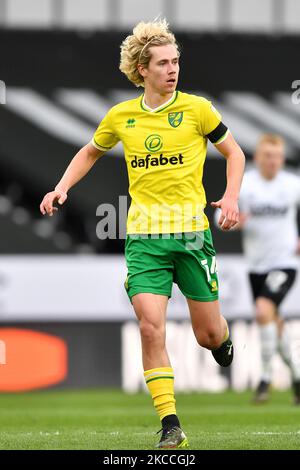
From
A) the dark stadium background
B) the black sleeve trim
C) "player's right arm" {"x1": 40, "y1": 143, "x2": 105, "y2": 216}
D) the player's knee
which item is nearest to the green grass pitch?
the player's knee

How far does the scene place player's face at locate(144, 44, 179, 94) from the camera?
297 inches

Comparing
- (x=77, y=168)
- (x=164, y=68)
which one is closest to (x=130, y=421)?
(x=77, y=168)

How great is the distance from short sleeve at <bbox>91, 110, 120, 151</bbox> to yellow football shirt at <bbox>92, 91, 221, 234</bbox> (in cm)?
21

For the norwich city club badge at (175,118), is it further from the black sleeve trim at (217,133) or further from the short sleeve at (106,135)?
the short sleeve at (106,135)

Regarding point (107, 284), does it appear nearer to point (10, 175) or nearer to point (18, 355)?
point (18, 355)

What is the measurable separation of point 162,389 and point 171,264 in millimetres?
770

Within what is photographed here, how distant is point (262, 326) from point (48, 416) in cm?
255

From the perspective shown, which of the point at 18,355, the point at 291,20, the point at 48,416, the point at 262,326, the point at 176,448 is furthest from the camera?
the point at 291,20

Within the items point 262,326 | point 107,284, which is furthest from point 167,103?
point 107,284

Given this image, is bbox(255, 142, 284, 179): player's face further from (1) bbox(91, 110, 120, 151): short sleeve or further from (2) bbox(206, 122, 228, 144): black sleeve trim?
(2) bbox(206, 122, 228, 144): black sleeve trim

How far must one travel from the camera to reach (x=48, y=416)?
34.8 feet

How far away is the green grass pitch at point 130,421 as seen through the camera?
7.65m

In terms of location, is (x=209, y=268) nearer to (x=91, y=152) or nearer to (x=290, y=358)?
(x=91, y=152)

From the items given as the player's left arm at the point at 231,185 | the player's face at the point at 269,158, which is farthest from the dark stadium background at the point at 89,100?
the player's left arm at the point at 231,185
